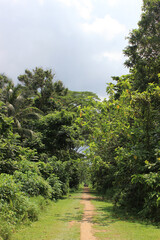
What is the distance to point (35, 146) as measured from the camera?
719 inches

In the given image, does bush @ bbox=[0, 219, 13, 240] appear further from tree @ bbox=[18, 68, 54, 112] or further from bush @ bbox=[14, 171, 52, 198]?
tree @ bbox=[18, 68, 54, 112]

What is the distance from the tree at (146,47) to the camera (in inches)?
534

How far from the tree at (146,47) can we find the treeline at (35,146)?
3.88 meters

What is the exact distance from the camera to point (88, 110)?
11820 millimetres

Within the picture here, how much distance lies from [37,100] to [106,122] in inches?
601

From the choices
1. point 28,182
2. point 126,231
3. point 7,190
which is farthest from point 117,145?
point 7,190

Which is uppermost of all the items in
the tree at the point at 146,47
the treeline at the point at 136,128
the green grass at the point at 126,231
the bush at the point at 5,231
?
the tree at the point at 146,47

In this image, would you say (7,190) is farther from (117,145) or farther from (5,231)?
(117,145)

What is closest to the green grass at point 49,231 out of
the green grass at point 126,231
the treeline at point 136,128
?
the green grass at point 126,231

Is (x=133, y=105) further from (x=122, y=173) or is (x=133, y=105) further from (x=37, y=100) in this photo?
(x=37, y=100)

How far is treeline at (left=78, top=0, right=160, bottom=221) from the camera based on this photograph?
917 cm

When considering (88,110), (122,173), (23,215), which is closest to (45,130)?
(88,110)

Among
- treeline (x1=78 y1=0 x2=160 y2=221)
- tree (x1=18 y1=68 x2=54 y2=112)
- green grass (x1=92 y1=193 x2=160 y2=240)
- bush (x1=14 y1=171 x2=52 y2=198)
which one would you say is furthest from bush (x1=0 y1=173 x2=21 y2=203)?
tree (x1=18 y1=68 x2=54 y2=112)

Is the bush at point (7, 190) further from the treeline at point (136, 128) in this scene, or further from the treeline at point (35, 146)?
the treeline at point (136, 128)
